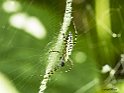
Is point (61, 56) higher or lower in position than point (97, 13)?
lower

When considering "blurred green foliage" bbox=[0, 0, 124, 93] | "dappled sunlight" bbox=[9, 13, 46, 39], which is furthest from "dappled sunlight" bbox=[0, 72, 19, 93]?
"dappled sunlight" bbox=[9, 13, 46, 39]

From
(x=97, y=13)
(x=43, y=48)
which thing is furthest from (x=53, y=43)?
(x=97, y=13)

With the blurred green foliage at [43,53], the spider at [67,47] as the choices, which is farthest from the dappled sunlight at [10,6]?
the spider at [67,47]

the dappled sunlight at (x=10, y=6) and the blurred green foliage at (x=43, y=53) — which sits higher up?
the dappled sunlight at (x=10, y=6)

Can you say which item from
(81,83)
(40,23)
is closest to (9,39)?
(40,23)

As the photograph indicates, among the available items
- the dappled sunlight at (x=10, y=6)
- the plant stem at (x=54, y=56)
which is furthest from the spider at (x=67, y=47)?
the dappled sunlight at (x=10, y=6)

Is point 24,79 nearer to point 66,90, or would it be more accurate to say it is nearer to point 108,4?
point 66,90

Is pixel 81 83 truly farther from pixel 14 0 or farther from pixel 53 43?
pixel 14 0

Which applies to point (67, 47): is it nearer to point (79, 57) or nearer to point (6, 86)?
point (79, 57)

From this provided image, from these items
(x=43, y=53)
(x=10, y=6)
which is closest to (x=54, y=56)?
(x=43, y=53)

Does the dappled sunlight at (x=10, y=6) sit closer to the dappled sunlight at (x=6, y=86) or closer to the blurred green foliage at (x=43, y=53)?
the blurred green foliage at (x=43, y=53)

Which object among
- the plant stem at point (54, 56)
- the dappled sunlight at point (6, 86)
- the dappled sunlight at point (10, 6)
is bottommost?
the dappled sunlight at point (6, 86)
